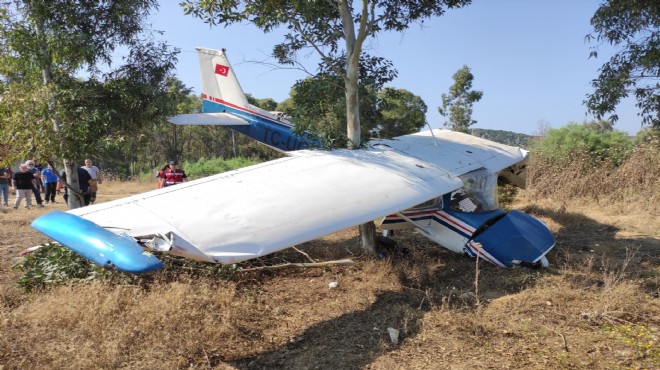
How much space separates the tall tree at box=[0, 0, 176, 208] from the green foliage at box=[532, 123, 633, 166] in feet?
44.4

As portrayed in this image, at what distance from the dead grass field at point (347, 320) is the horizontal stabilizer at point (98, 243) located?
2.72 ft

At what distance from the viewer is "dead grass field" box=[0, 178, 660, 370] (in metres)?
4.07

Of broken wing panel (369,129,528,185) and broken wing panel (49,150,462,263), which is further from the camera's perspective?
broken wing panel (369,129,528,185)

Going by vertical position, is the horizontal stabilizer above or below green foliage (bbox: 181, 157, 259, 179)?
above

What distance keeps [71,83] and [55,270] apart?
3.86m

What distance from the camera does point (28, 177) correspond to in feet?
43.9

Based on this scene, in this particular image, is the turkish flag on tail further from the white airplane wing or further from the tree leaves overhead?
the white airplane wing

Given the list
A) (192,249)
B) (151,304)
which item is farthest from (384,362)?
(151,304)

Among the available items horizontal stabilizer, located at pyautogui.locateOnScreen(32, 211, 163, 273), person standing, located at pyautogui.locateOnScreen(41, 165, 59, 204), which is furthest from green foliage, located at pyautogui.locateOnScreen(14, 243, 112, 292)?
person standing, located at pyautogui.locateOnScreen(41, 165, 59, 204)

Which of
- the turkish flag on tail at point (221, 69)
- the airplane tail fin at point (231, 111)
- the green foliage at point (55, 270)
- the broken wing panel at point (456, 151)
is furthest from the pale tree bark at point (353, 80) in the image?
the turkish flag on tail at point (221, 69)

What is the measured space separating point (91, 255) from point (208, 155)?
42.6 m

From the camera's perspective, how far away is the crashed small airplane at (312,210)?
14.2 ft

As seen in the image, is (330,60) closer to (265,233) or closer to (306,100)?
(306,100)

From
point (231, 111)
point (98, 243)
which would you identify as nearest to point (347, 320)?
point (98, 243)
